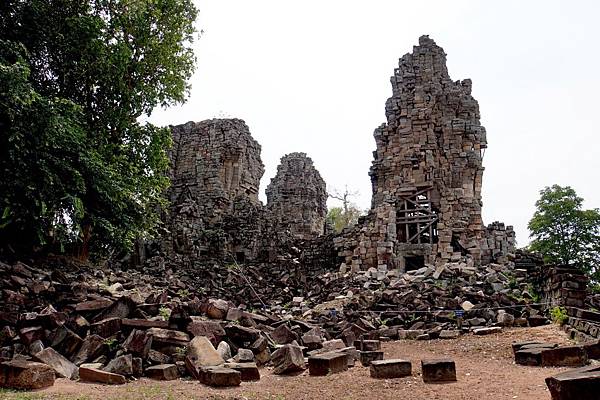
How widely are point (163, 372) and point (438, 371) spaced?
341 cm

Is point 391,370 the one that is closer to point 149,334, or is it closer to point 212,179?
point 149,334

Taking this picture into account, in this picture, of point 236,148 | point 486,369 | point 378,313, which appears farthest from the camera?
point 236,148

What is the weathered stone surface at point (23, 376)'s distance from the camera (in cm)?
528

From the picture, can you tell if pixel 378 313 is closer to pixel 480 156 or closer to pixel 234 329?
pixel 234 329

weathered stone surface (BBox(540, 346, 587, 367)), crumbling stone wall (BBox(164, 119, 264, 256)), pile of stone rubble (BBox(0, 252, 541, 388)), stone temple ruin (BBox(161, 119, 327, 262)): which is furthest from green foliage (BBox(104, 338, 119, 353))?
crumbling stone wall (BBox(164, 119, 264, 256))

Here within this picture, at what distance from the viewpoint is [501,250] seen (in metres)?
16.4

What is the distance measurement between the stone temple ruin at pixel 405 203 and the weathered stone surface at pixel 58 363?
11897 mm

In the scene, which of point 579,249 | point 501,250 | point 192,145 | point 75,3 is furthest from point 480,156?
point 75,3

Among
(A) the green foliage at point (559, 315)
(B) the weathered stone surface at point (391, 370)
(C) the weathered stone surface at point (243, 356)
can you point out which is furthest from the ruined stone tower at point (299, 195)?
(B) the weathered stone surface at point (391, 370)

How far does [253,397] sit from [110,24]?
1142 cm

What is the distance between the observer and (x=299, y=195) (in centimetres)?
2439

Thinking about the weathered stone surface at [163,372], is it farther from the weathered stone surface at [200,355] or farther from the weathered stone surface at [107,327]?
the weathered stone surface at [107,327]

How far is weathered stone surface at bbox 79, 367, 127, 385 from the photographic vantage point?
576 cm

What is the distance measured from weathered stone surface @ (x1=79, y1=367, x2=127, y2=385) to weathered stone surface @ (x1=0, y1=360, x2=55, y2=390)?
0.49 m
